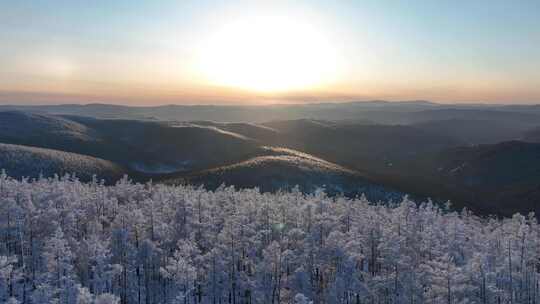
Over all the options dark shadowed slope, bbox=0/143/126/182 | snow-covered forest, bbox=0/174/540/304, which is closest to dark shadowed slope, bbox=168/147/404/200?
dark shadowed slope, bbox=0/143/126/182

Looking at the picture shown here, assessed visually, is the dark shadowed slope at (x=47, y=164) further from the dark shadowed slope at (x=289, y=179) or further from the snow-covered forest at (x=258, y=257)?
the snow-covered forest at (x=258, y=257)

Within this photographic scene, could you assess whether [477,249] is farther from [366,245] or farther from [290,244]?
[290,244]

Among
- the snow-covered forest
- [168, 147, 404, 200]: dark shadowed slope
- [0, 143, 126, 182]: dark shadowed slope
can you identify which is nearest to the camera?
the snow-covered forest

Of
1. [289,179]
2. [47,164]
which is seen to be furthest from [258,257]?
[47,164]

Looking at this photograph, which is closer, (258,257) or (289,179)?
(258,257)

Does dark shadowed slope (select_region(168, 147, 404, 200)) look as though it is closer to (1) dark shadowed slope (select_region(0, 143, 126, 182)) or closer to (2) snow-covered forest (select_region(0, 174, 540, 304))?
(1) dark shadowed slope (select_region(0, 143, 126, 182))

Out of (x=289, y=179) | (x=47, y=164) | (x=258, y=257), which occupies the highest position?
(x=258, y=257)

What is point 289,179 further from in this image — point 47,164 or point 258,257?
point 258,257
